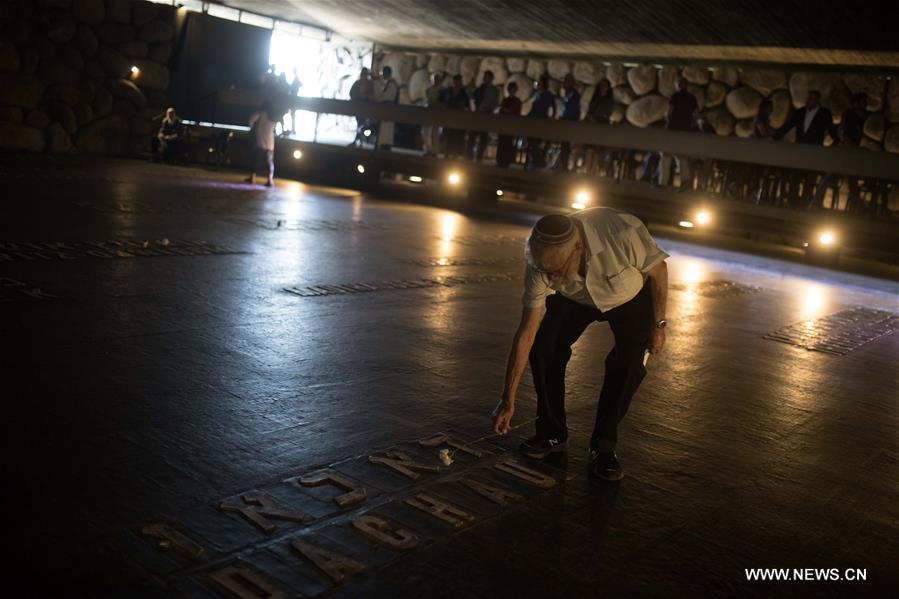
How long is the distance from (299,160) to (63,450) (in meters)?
20.2

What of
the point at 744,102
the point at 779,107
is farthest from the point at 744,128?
the point at 779,107

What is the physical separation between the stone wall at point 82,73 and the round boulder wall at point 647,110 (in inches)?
493

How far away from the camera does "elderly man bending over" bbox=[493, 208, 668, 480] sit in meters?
3.82

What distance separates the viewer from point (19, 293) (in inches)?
255

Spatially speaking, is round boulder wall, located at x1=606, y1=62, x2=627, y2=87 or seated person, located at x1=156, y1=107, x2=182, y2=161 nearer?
seated person, located at x1=156, y1=107, x2=182, y2=161

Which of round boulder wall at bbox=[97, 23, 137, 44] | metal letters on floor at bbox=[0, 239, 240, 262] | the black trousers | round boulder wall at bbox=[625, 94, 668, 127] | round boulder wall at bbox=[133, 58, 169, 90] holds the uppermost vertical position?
round boulder wall at bbox=[97, 23, 137, 44]

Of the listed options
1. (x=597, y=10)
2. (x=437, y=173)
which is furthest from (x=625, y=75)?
(x=437, y=173)

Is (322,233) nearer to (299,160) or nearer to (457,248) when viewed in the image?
(457,248)

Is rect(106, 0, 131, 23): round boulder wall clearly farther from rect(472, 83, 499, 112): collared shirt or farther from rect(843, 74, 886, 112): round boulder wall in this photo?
rect(843, 74, 886, 112): round boulder wall

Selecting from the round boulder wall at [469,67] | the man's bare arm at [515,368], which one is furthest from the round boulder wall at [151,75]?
the man's bare arm at [515,368]

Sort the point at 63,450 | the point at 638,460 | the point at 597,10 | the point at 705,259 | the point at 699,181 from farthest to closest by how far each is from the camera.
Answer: the point at 597,10 → the point at 699,181 → the point at 705,259 → the point at 638,460 → the point at 63,450

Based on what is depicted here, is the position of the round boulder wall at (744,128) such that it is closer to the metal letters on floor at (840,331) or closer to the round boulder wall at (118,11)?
the metal letters on floor at (840,331)

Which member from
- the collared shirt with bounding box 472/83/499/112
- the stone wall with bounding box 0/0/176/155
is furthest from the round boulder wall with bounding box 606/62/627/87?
the stone wall with bounding box 0/0/176/155

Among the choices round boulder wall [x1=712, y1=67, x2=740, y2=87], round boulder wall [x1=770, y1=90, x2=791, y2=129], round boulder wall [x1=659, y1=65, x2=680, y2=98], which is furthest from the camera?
round boulder wall [x1=659, y1=65, x2=680, y2=98]
